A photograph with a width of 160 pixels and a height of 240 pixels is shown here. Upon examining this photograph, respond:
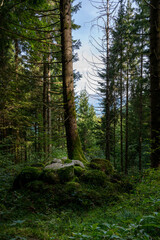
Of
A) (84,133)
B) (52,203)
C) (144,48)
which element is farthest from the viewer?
(84,133)

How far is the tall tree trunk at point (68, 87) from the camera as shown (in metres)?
6.07

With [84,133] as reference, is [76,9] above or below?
above

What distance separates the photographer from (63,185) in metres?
4.57

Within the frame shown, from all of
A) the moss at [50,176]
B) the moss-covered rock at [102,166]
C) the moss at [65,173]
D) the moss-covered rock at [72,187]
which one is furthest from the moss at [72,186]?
the moss-covered rock at [102,166]

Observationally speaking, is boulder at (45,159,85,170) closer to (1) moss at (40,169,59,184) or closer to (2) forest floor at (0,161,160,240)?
(1) moss at (40,169,59,184)

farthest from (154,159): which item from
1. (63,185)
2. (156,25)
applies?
(156,25)

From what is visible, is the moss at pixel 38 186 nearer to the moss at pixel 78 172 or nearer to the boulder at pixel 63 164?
the boulder at pixel 63 164

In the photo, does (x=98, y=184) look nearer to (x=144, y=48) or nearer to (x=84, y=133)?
(x=144, y=48)

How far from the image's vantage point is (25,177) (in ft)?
15.7

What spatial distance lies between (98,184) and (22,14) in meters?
7.52

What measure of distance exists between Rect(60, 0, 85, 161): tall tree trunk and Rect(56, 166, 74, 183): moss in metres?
1.18

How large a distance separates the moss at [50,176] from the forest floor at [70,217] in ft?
2.53

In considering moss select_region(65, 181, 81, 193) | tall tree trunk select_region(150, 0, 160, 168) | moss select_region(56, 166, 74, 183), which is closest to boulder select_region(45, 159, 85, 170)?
moss select_region(56, 166, 74, 183)

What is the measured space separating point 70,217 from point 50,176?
1581mm
